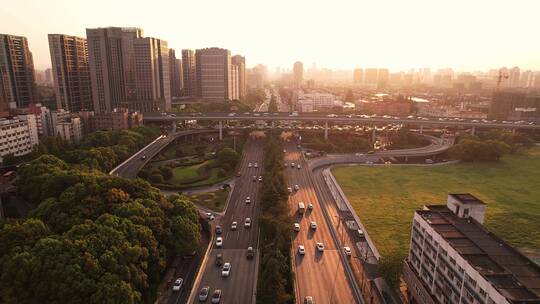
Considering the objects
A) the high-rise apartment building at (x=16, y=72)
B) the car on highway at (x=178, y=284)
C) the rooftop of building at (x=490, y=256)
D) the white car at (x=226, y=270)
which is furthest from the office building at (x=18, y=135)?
the rooftop of building at (x=490, y=256)

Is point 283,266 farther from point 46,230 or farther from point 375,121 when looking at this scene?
point 375,121

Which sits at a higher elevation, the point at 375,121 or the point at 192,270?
the point at 375,121

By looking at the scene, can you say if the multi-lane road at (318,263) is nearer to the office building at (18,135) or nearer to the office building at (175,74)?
the office building at (18,135)

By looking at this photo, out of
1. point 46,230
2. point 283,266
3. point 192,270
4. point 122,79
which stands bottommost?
point 192,270

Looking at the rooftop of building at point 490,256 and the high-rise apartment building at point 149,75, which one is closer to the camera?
the rooftop of building at point 490,256

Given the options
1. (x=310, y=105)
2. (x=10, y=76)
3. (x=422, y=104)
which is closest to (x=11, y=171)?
(x=10, y=76)

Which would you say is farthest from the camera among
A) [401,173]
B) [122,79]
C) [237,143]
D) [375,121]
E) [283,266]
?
[122,79]

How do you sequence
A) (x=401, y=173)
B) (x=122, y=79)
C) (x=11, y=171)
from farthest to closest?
(x=122, y=79) → (x=401, y=173) → (x=11, y=171)

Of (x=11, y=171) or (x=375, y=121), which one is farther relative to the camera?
(x=375, y=121)
